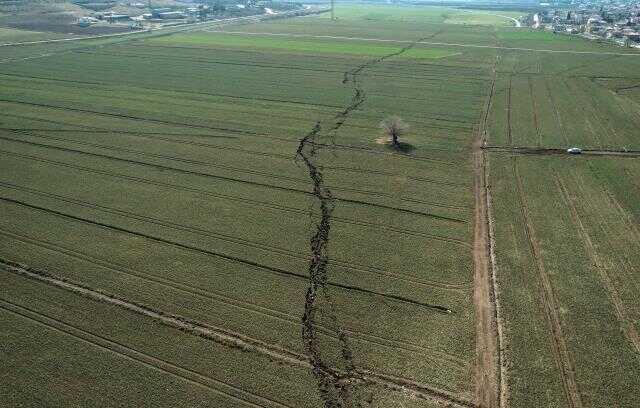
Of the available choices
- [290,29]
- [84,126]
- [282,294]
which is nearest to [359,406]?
[282,294]

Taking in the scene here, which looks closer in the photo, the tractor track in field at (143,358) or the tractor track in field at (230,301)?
the tractor track in field at (143,358)

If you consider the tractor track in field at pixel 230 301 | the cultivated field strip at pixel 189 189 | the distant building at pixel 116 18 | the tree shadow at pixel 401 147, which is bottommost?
the tractor track in field at pixel 230 301

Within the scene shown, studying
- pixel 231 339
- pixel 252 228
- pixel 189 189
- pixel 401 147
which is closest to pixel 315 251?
pixel 252 228

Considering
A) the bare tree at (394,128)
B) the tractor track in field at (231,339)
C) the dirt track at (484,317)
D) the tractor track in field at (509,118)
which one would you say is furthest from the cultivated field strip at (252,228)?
the tractor track in field at (509,118)

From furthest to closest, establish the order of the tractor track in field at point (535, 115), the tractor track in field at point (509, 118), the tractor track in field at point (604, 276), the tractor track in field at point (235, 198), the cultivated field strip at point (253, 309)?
the tractor track in field at point (535, 115)
the tractor track in field at point (509, 118)
the tractor track in field at point (235, 198)
the tractor track in field at point (604, 276)
the cultivated field strip at point (253, 309)

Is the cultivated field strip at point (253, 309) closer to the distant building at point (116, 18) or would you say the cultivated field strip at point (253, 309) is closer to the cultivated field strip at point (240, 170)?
the cultivated field strip at point (240, 170)

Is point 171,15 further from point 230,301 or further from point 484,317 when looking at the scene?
point 484,317

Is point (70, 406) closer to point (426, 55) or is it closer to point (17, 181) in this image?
point (17, 181)
